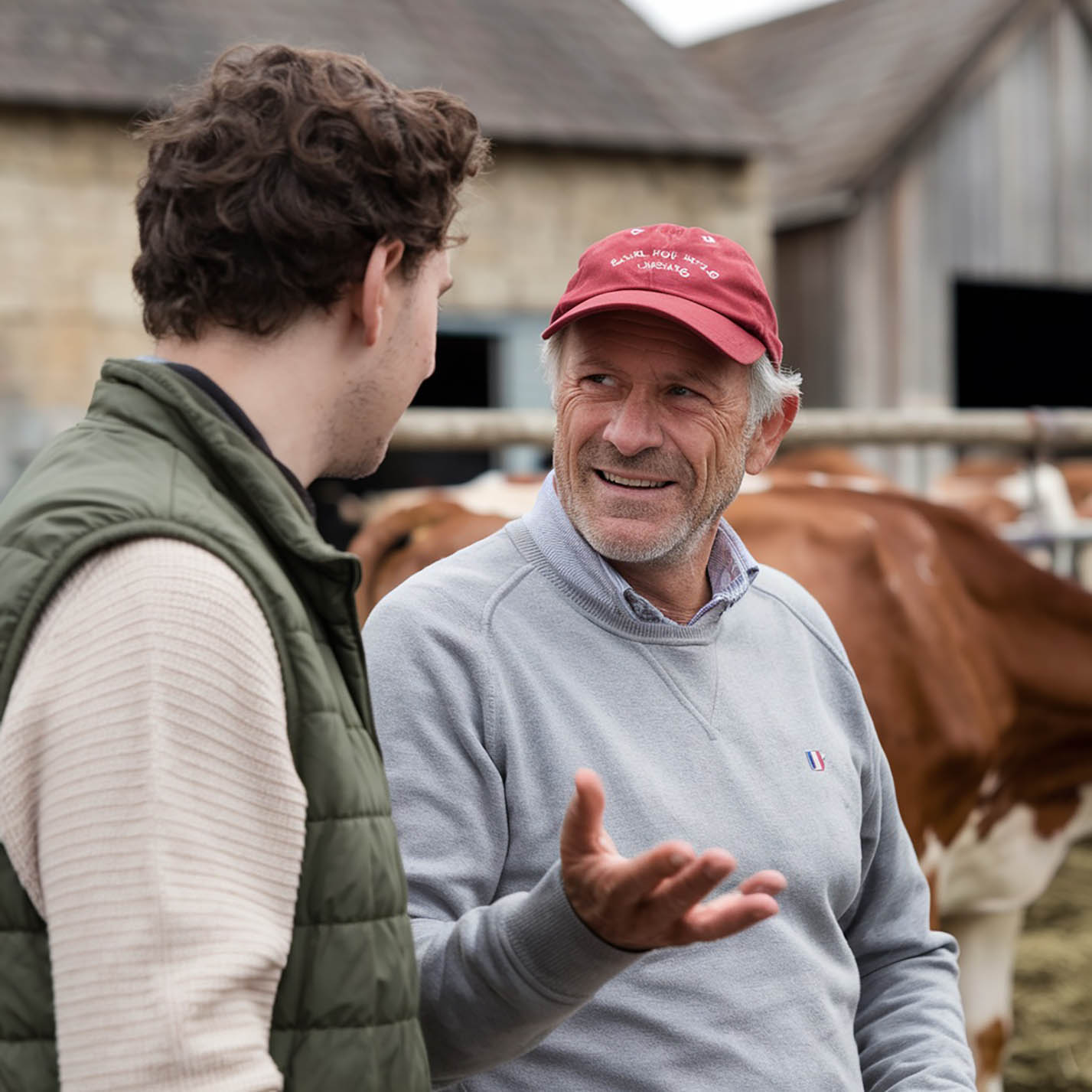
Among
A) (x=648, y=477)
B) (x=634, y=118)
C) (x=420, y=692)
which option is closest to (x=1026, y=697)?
(x=648, y=477)

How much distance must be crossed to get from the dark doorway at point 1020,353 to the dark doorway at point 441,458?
14.9 feet

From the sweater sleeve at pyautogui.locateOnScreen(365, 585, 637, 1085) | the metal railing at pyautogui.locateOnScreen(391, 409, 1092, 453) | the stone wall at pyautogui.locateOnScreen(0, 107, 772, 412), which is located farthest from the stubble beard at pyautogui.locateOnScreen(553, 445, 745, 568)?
the stone wall at pyautogui.locateOnScreen(0, 107, 772, 412)

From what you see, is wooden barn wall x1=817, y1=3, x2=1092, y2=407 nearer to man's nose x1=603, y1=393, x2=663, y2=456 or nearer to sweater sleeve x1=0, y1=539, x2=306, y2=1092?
man's nose x1=603, y1=393, x2=663, y2=456

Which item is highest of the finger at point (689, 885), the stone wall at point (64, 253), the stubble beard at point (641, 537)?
the stone wall at point (64, 253)

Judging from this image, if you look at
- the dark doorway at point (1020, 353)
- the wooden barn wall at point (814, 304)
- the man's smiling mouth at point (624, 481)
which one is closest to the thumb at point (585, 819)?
the man's smiling mouth at point (624, 481)

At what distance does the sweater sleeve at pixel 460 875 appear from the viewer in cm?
132

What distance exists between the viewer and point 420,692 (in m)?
1.55

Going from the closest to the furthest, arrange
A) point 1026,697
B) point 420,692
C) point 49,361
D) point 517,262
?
point 420,692 → point 1026,697 → point 49,361 → point 517,262

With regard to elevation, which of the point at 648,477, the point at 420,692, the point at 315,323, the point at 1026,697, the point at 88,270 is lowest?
the point at 1026,697

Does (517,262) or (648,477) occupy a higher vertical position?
(517,262)

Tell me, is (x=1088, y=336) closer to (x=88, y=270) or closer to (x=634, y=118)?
(x=634, y=118)

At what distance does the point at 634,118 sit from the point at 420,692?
7755 millimetres

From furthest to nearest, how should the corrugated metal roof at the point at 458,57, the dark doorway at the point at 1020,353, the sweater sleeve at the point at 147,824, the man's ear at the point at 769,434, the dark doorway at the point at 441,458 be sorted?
the dark doorway at the point at 1020,353 → the dark doorway at the point at 441,458 → the corrugated metal roof at the point at 458,57 → the man's ear at the point at 769,434 → the sweater sleeve at the point at 147,824

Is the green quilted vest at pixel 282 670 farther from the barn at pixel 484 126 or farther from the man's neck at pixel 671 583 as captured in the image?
the barn at pixel 484 126
